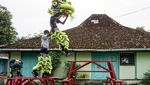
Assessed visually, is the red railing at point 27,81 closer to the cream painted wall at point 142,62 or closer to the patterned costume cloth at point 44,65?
the patterned costume cloth at point 44,65

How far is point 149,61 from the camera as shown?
26.4 meters

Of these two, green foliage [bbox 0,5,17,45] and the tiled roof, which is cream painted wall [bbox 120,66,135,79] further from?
green foliage [bbox 0,5,17,45]

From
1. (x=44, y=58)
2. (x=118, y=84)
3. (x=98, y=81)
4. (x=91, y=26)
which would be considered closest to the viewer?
(x=118, y=84)

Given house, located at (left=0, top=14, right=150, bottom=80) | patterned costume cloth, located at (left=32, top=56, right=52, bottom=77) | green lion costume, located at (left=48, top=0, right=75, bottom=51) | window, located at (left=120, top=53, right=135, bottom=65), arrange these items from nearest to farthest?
1. green lion costume, located at (left=48, top=0, right=75, bottom=51)
2. patterned costume cloth, located at (left=32, top=56, right=52, bottom=77)
3. house, located at (left=0, top=14, right=150, bottom=80)
4. window, located at (left=120, top=53, right=135, bottom=65)

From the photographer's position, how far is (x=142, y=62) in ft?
86.5

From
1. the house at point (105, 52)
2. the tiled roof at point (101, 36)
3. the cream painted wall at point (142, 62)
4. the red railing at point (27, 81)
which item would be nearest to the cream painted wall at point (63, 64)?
the house at point (105, 52)

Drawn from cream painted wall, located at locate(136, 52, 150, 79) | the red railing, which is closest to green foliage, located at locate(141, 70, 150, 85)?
cream painted wall, located at locate(136, 52, 150, 79)

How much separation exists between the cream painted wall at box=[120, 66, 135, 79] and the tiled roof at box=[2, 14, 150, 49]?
→ 1.39 m

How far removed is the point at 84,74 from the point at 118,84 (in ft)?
53.2

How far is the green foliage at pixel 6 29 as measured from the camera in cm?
3750

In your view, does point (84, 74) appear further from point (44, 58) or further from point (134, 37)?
point (44, 58)

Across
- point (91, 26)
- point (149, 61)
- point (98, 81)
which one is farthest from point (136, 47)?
point (91, 26)

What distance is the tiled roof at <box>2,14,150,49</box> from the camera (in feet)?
86.2

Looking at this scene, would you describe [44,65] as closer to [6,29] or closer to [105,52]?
[105,52]
